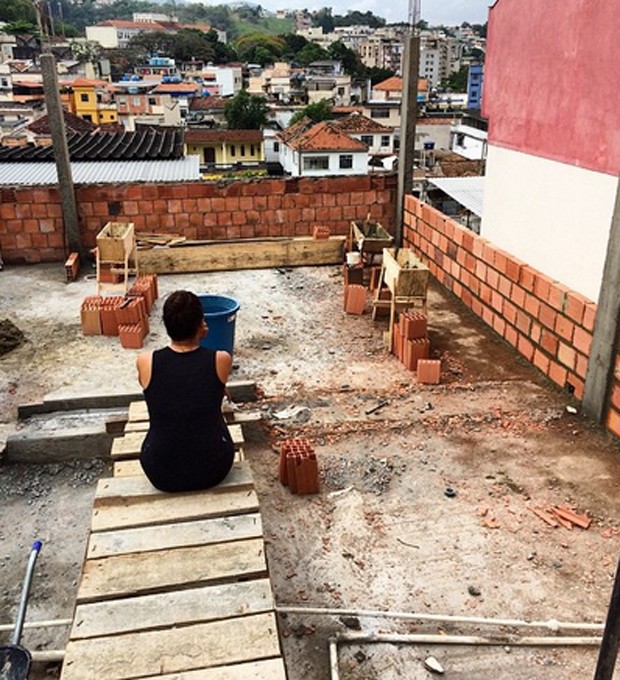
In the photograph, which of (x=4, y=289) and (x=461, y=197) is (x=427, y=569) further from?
(x=461, y=197)

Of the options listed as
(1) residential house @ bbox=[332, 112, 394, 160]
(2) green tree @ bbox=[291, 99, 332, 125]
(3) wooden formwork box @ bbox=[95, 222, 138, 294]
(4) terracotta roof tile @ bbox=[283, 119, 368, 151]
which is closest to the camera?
(3) wooden formwork box @ bbox=[95, 222, 138, 294]

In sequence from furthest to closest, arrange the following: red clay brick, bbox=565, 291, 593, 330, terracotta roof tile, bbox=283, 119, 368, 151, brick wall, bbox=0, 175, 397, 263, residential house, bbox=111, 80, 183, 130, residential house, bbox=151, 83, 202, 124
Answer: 1. residential house, bbox=151, 83, 202, 124
2. residential house, bbox=111, 80, 183, 130
3. terracotta roof tile, bbox=283, 119, 368, 151
4. brick wall, bbox=0, 175, 397, 263
5. red clay brick, bbox=565, 291, 593, 330

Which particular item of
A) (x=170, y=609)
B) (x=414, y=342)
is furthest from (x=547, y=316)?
(x=170, y=609)

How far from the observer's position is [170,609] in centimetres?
261

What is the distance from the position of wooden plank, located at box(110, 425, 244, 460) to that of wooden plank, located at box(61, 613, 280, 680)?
1.48 meters

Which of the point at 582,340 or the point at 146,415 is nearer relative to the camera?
the point at 146,415

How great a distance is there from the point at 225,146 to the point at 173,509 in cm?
4570

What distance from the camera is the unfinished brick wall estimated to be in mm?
5605

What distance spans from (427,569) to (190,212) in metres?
7.52

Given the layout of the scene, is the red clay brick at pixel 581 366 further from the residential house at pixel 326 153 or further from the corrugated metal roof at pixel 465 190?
the residential house at pixel 326 153

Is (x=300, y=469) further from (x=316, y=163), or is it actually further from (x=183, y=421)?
(x=316, y=163)

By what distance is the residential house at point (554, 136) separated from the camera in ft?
17.8

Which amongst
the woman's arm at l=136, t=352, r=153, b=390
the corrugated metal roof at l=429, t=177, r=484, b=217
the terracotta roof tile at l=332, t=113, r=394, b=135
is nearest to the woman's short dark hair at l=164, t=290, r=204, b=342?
the woman's arm at l=136, t=352, r=153, b=390

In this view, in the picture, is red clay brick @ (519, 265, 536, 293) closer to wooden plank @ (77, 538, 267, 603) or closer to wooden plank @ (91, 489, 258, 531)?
wooden plank @ (91, 489, 258, 531)
